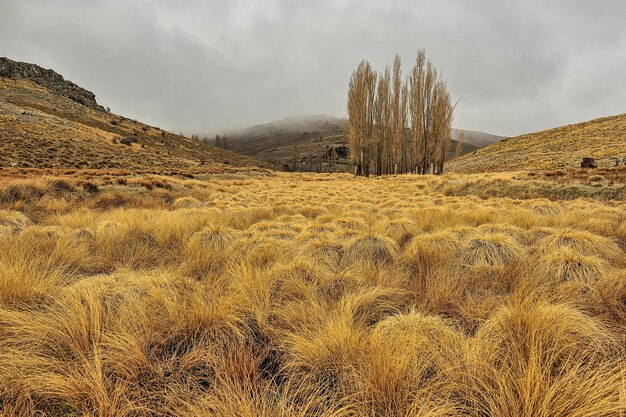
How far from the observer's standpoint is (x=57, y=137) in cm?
3222

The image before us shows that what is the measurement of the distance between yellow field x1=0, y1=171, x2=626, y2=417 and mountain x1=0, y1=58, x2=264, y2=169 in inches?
1005

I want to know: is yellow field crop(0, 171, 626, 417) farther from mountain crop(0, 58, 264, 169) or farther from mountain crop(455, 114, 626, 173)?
mountain crop(0, 58, 264, 169)

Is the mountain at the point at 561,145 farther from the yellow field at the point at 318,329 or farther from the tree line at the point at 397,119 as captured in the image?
the yellow field at the point at 318,329

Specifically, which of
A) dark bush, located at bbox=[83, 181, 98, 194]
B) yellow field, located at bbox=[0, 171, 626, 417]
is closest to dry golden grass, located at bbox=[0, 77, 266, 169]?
dark bush, located at bbox=[83, 181, 98, 194]

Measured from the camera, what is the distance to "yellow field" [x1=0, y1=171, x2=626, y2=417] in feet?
4.64

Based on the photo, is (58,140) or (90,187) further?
(58,140)

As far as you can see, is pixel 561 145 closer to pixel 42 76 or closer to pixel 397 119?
pixel 397 119

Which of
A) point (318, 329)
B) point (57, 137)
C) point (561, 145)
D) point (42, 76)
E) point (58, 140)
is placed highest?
point (42, 76)

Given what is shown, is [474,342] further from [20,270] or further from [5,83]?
[5,83]

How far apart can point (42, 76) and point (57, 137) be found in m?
56.9

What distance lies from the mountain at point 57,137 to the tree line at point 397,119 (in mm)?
21153

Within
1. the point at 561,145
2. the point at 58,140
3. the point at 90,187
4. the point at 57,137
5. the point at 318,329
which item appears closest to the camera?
the point at 318,329

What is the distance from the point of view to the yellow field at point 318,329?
142 cm

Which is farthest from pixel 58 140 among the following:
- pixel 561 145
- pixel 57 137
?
pixel 561 145
